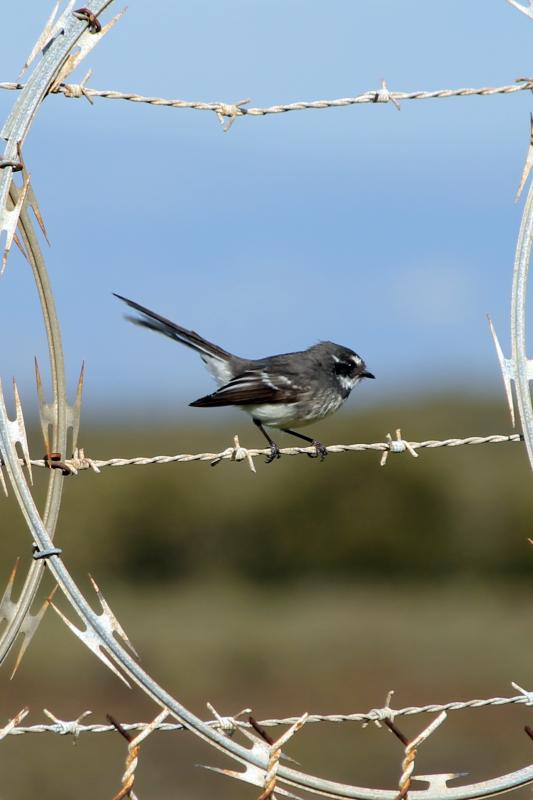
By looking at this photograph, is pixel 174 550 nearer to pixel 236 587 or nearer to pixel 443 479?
pixel 236 587

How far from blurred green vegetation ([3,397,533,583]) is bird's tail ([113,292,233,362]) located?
1493 cm

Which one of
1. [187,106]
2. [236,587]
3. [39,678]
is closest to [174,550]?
[236,587]

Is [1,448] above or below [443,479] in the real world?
below

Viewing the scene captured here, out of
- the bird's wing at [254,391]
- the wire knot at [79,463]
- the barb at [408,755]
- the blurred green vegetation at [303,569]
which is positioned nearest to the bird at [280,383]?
the bird's wing at [254,391]

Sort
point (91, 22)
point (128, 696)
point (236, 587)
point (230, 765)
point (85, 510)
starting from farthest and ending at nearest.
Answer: point (236, 587) → point (85, 510) → point (128, 696) → point (230, 765) → point (91, 22)

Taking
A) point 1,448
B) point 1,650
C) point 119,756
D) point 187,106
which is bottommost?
point 119,756

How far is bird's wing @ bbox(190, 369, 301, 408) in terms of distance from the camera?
315 inches

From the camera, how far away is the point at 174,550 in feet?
82.6

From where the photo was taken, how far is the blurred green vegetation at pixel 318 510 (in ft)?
79.5

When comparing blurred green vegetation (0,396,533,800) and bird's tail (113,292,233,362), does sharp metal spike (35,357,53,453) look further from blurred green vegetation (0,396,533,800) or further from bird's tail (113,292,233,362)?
blurred green vegetation (0,396,533,800)

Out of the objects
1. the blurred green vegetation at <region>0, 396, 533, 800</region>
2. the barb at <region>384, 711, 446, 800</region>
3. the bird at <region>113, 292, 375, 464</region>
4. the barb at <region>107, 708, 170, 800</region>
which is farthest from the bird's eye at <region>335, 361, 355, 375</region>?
the blurred green vegetation at <region>0, 396, 533, 800</region>

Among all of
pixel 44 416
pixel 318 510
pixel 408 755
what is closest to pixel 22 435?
pixel 44 416

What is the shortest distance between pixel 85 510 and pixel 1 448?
20556mm

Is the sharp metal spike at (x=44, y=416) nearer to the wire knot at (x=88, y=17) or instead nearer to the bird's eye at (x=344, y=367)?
the wire knot at (x=88, y=17)
